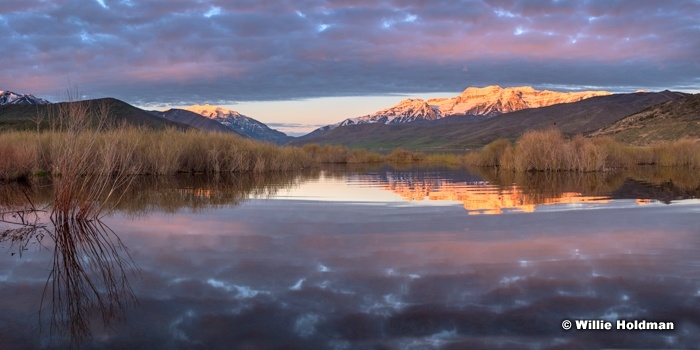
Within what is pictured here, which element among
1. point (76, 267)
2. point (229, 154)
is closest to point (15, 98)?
point (229, 154)

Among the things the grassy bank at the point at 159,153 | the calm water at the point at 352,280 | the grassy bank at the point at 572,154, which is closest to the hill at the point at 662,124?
the grassy bank at the point at 572,154

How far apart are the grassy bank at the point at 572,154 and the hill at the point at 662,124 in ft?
94.1

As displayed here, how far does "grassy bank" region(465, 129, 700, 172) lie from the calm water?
2070 cm

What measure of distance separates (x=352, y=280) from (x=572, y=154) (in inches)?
1172

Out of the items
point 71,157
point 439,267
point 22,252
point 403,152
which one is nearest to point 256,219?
point 71,157

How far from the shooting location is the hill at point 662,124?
7150 cm

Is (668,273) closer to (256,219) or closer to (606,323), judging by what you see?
(606,323)

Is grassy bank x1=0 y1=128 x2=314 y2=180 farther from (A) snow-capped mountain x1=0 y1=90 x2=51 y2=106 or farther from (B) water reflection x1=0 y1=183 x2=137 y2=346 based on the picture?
(A) snow-capped mountain x1=0 y1=90 x2=51 y2=106

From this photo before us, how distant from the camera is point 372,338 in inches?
200

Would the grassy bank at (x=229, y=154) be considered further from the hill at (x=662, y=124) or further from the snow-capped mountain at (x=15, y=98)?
the snow-capped mountain at (x=15, y=98)

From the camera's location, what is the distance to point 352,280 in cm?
703

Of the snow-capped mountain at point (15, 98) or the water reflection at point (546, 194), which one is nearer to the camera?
the water reflection at point (546, 194)

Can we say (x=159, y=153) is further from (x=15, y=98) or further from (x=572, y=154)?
(x=15, y=98)

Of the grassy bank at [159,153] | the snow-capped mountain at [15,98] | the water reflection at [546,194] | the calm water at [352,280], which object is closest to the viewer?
the calm water at [352,280]
